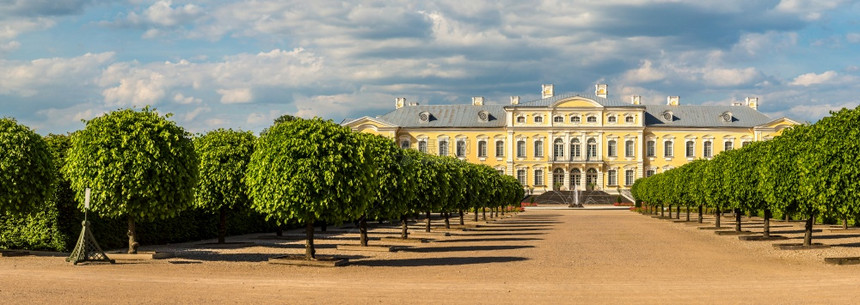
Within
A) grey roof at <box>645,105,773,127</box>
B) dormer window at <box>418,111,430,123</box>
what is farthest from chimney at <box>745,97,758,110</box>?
dormer window at <box>418,111,430,123</box>

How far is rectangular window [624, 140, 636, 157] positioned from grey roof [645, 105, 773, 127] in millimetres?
3287

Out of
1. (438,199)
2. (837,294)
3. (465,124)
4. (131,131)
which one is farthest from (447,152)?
(837,294)

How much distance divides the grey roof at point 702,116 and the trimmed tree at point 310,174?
91416 mm

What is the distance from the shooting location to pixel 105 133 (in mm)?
23531

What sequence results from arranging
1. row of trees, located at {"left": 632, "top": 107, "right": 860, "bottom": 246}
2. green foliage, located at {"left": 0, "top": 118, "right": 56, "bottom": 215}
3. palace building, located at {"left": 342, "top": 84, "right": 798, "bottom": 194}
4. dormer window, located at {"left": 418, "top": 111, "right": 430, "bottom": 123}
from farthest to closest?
dormer window, located at {"left": 418, "top": 111, "right": 430, "bottom": 123} < palace building, located at {"left": 342, "top": 84, "right": 798, "bottom": 194} < green foliage, located at {"left": 0, "top": 118, "right": 56, "bottom": 215} < row of trees, located at {"left": 632, "top": 107, "right": 860, "bottom": 246}

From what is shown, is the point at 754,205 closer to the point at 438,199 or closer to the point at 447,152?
the point at 438,199

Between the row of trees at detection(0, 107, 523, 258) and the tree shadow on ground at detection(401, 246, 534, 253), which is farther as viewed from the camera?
the tree shadow on ground at detection(401, 246, 534, 253)

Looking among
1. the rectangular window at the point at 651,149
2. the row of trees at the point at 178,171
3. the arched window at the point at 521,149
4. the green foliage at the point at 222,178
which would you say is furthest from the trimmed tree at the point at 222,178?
the rectangular window at the point at 651,149

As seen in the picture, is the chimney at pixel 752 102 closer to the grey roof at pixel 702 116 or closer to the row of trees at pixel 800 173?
the grey roof at pixel 702 116

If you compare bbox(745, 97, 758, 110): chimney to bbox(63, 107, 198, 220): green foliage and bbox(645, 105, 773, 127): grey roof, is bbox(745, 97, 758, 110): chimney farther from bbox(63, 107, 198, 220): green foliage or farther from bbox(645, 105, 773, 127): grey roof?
bbox(63, 107, 198, 220): green foliage

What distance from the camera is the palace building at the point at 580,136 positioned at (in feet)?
352

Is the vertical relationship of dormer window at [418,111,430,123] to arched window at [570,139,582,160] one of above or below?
above

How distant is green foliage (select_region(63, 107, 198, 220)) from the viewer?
23031 mm

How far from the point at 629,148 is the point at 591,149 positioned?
4347 mm
